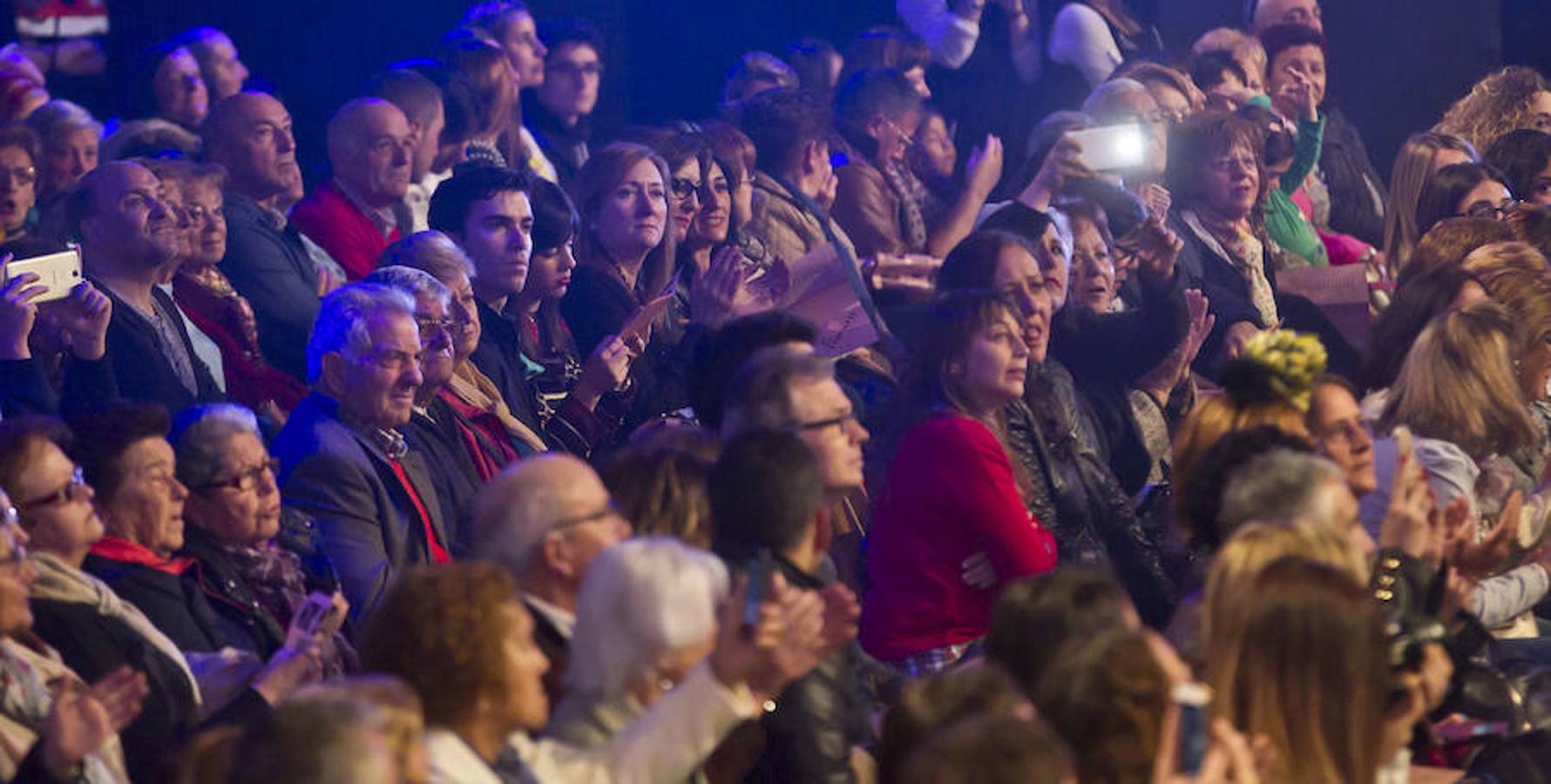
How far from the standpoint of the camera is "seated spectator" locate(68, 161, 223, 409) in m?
5.70

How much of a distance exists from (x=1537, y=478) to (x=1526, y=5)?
6.30m

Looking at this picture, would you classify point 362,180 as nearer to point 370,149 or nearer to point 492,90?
point 370,149

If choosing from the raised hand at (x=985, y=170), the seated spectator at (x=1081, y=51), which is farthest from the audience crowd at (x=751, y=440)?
the seated spectator at (x=1081, y=51)

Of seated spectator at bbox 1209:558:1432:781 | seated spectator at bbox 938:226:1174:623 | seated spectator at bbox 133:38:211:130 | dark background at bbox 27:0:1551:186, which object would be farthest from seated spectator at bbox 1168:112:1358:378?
seated spectator at bbox 1209:558:1432:781

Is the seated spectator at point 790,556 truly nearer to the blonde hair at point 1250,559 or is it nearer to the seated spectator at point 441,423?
the blonde hair at point 1250,559

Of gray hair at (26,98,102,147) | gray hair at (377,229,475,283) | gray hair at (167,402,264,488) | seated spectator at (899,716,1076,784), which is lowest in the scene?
gray hair at (26,98,102,147)

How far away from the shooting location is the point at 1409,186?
8430 mm

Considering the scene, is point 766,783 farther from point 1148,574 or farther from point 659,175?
point 659,175

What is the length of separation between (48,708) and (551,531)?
0.88 m

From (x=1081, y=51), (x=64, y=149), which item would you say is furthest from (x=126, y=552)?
(x=1081, y=51)

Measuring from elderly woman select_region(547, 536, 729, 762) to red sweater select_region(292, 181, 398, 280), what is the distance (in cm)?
346

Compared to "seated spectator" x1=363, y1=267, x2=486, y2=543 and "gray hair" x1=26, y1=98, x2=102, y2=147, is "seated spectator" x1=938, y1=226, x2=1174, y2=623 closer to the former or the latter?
"seated spectator" x1=363, y1=267, x2=486, y2=543

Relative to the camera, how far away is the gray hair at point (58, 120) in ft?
24.4

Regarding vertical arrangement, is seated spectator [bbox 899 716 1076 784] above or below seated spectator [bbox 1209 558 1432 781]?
above
